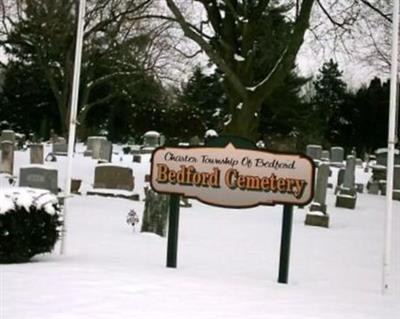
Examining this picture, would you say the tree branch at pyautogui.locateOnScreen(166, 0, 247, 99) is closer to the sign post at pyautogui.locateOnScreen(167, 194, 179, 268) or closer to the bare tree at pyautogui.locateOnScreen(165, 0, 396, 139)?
the bare tree at pyautogui.locateOnScreen(165, 0, 396, 139)

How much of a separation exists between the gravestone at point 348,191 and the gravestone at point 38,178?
28.8 ft

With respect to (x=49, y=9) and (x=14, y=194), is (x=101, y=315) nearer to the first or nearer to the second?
(x=14, y=194)

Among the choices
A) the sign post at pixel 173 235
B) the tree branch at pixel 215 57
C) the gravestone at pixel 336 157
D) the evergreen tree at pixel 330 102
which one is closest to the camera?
the sign post at pixel 173 235

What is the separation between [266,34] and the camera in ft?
88.2

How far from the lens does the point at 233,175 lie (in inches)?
329

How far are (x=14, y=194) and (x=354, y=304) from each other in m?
3.97

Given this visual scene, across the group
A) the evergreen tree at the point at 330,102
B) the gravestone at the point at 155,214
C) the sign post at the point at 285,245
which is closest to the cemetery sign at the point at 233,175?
the sign post at the point at 285,245

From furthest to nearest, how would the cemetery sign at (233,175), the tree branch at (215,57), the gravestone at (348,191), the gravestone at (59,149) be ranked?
the gravestone at (59,149) → the tree branch at (215,57) → the gravestone at (348,191) → the cemetery sign at (233,175)

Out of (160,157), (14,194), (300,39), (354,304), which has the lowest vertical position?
(354,304)

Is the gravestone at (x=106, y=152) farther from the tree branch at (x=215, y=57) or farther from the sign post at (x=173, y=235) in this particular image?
the sign post at (x=173, y=235)

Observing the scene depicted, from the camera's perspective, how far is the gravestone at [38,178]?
14.8 m

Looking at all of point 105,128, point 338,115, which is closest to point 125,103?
point 105,128

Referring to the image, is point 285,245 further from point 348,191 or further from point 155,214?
point 348,191

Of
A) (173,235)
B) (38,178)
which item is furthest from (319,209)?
(173,235)
